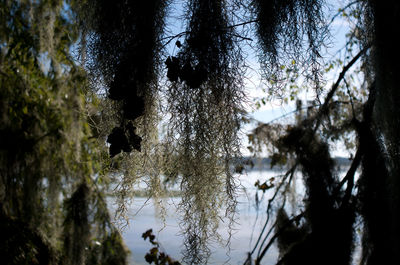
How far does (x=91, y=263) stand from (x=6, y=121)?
83 centimetres

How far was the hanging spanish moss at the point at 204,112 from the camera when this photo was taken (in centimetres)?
79

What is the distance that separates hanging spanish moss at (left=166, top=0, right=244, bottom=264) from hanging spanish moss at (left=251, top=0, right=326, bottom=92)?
0.07 m

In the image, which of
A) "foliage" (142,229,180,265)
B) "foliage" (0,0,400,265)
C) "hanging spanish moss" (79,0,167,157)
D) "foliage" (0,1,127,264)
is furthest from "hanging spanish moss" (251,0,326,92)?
"foliage" (142,229,180,265)

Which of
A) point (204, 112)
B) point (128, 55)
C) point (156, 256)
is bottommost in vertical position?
point (156, 256)

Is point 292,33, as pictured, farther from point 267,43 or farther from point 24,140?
point 24,140

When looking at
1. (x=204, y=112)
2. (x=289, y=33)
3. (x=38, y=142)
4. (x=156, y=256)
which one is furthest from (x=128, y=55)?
(x=156, y=256)

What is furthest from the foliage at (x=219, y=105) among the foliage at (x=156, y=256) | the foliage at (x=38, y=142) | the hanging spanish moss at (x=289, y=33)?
the foliage at (x=156, y=256)

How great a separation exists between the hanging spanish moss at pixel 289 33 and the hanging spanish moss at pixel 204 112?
7 cm

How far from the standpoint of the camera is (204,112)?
833 mm

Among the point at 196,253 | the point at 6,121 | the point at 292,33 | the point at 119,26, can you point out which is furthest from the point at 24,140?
the point at 292,33

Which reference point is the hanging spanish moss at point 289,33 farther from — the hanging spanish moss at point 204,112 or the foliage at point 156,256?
the foliage at point 156,256

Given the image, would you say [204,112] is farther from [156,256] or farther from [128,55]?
[156,256]

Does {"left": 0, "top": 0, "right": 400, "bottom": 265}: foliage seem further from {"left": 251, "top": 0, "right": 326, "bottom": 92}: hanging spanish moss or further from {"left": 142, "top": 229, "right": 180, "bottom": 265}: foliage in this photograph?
{"left": 142, "top": 229, "right": 180, "bottom": 265}: foliage

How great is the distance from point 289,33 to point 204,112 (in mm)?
241
